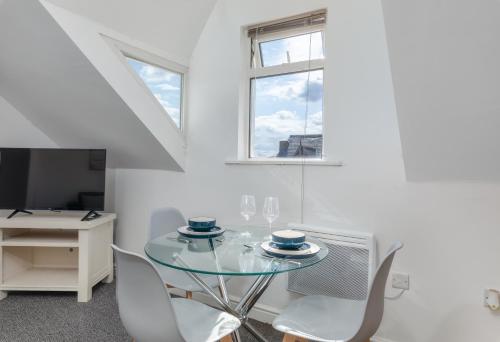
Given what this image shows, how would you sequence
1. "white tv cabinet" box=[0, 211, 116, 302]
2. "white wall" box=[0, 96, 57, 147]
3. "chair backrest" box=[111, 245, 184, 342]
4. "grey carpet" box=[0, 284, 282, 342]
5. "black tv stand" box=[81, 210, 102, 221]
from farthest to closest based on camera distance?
"white wall" box=[0, 96, 57, 147] < "black tv stand" box=[81, 210, 102, 221] < "white tv cabinet" box=[0, 211, 116, 302] < "grey carpet" box=[0, 284, 282, 342] < "chair backrest" box=[111, 245, 184, 342]

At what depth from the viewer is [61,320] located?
240 cm

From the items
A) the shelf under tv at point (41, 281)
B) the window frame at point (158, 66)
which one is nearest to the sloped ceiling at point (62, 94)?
the window frame at point (158, 66)

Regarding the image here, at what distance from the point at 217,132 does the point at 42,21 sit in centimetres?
143

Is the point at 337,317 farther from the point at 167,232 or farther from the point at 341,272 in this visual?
Result: the point at 167,232

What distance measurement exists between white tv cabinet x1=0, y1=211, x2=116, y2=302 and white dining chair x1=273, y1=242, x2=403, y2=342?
196cm

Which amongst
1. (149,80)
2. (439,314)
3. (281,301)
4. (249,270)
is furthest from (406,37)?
(149,80)

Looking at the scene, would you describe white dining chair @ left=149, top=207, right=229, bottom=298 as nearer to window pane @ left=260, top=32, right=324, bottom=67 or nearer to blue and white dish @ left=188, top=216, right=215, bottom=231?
blue and white dish @ left=188, top=216, right=215, bottom=231

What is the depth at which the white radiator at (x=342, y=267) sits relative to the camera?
201cm

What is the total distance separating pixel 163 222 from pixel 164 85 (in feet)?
4.32

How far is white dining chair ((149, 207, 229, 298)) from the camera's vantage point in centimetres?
211

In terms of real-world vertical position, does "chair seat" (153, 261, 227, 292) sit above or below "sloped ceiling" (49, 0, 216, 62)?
below

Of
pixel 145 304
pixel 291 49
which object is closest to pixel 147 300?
pixel 145 304

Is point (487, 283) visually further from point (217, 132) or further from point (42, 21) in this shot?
point (42, 21)

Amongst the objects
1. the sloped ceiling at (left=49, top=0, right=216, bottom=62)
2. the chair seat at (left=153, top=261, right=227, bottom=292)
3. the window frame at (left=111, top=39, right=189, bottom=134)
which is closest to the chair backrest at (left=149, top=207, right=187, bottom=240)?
the chair seat at (left=153, top=261, right=227, bottom=292)
